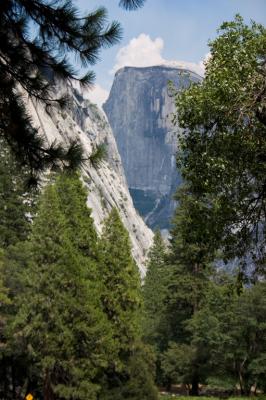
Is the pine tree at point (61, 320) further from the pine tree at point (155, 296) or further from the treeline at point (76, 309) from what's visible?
the pine tree at point (155, 296)

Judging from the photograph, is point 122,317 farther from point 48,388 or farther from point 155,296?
point 155,296

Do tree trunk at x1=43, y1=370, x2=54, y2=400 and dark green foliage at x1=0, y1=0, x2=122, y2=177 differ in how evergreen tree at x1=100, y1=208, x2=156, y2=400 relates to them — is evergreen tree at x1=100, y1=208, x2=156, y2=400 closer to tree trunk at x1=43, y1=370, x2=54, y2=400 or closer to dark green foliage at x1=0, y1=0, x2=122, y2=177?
tree trunk at x1=43, y1=370, x2=54, y2=400

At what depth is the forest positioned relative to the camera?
8.94m

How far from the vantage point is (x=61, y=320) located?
25.8 m

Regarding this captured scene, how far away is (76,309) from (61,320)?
87 centimetres

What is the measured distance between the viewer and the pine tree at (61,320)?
2539 cm

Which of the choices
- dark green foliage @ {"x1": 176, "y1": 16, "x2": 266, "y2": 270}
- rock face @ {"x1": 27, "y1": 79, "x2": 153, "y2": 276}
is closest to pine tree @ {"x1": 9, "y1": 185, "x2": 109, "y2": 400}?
dark green foliage @ {"x1": 176, "y1": 16, "x2": 266, "y2": 270}

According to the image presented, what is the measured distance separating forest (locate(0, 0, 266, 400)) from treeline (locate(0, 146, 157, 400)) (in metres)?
0.07

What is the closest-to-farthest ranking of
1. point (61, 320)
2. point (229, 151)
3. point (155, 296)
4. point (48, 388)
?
point (229, 151) < point (61, 320) < point (48, 388) < point (155, 296)

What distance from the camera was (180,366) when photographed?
115ft

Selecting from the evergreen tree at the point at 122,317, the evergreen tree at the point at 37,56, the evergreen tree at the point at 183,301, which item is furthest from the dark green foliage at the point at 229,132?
the evergreen tree at the point at 183,301

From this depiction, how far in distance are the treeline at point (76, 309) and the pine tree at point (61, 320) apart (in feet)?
0.16

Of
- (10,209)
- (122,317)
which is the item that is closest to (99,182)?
(10,209)

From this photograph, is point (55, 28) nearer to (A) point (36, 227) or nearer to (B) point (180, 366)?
(A) point (36, 227)
